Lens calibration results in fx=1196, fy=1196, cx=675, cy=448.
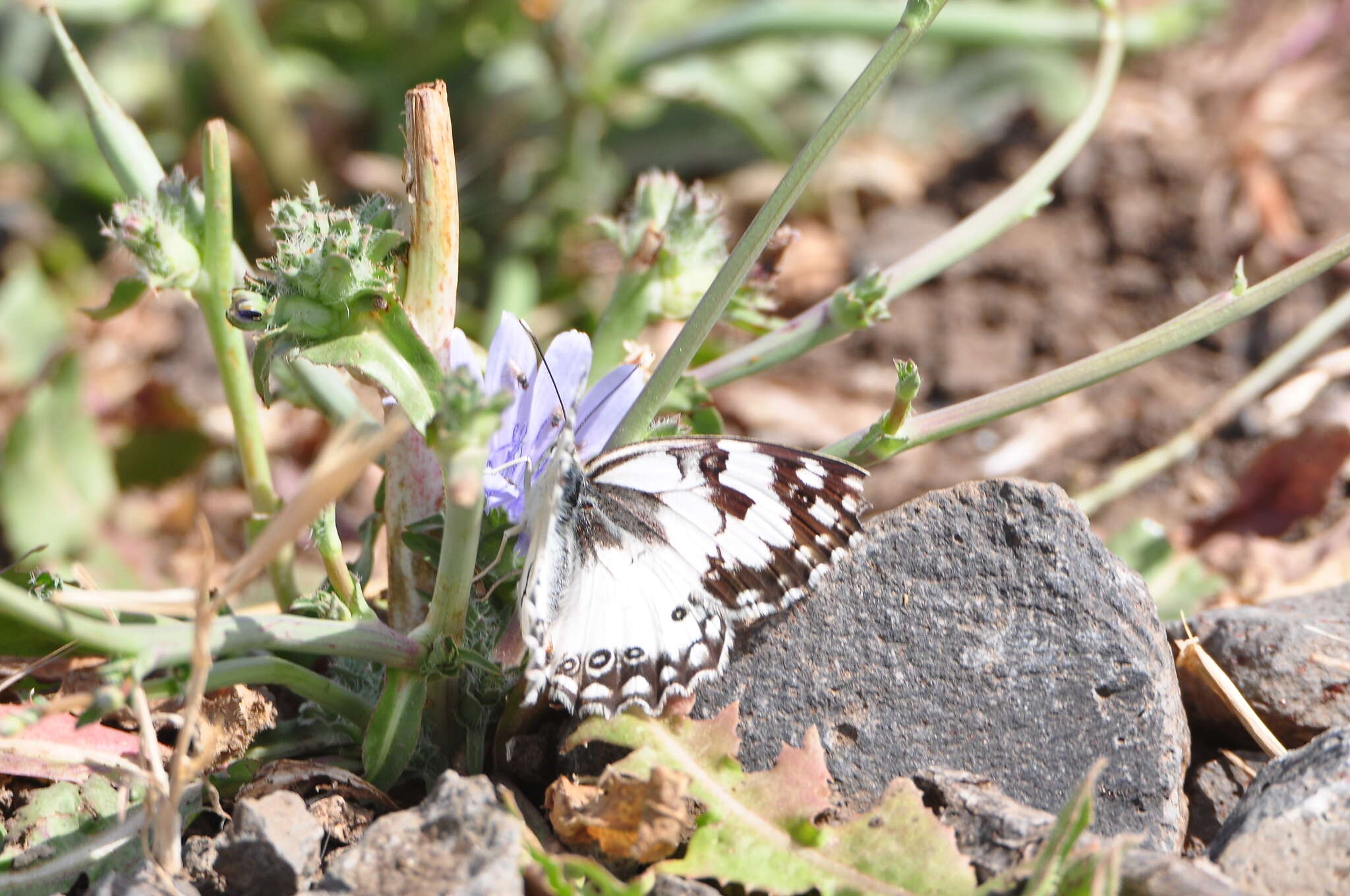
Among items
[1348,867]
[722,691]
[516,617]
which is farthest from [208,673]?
[1348,867]

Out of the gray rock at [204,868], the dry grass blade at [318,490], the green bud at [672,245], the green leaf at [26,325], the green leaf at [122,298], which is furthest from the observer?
the green leaf at [26,325]

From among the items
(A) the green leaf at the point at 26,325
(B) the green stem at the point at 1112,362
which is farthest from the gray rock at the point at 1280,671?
(A) the green leaf at the point at 26,325

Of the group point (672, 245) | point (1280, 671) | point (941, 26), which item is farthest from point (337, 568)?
point (941, 26)

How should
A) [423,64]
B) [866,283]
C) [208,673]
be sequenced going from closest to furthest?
[208,673]
[866,283]
[423,64]

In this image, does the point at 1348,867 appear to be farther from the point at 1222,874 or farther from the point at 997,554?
the point at 997,554

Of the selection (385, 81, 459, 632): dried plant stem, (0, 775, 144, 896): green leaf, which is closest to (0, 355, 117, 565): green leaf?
(0, 775, 144, 896): green leaf

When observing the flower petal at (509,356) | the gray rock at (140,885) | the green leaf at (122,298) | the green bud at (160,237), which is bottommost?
the gray rock at (140,885)

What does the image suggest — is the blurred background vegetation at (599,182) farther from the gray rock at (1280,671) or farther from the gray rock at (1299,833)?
the gray rock at (1299,833)

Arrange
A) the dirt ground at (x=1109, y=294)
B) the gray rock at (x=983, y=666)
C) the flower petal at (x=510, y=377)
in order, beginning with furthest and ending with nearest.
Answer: the dirt ground at (x=1109, y=294) < the flower petal at (x=510, y=377) < the gray rock at (x=983, y=666)
